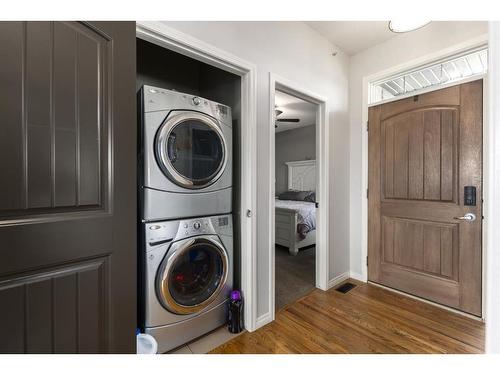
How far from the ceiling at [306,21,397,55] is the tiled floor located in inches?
112

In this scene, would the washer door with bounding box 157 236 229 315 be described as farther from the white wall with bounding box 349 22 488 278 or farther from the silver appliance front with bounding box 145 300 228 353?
the white wall with bounding box 349 22 488 278

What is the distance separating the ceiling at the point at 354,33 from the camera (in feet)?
7.08

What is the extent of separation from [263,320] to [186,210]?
1.12 m

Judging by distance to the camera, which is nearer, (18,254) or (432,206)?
(18,254)

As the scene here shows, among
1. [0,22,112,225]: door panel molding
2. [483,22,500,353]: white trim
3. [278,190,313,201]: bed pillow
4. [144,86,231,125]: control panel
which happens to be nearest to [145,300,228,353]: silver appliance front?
[0,22,112,225]: door panel molding

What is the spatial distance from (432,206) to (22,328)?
2842mm

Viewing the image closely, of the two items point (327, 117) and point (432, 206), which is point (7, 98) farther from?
point (432, 206)

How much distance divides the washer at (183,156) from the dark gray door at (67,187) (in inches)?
23.9

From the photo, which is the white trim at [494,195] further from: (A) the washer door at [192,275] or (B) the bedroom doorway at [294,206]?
→ (B) the bedroom doorway at [294,206]

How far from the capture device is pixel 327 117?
2420 mm

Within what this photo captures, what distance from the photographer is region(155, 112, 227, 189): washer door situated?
1445 mm
